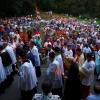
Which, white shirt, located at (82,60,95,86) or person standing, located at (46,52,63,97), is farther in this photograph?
white shirt, located at (82,60,95,86)

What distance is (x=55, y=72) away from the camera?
1056 cm

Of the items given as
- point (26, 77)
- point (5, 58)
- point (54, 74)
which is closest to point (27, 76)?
point (26, 77)

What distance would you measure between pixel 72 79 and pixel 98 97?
3283 millimetres

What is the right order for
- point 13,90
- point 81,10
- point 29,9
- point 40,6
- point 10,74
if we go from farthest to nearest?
point 81,10 → point 40,6 → point 29,9 → point 10,74 → point 13,90

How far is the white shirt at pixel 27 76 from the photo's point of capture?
10.6 metres

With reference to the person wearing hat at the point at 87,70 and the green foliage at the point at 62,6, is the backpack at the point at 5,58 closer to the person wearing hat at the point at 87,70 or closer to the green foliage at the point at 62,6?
the person wearing hat at the point at 87,70

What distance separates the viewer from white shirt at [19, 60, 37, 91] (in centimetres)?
1060

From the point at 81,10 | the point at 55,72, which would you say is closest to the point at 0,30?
the point at 55,72

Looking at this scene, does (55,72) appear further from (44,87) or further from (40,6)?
(40,6)

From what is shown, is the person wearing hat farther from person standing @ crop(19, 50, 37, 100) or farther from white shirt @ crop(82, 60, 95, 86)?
person standing @ crop(19, 50, 37, 100)

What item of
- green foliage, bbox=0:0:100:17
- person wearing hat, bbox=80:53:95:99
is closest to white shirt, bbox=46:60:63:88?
person wearing hat, bbox=80:53:95:99

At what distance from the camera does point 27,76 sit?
1075 centimetres

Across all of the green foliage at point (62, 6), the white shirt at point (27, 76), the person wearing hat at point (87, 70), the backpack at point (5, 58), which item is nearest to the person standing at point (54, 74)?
the white shirt at point (27, 76)

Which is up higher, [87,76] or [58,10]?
[58,10]
